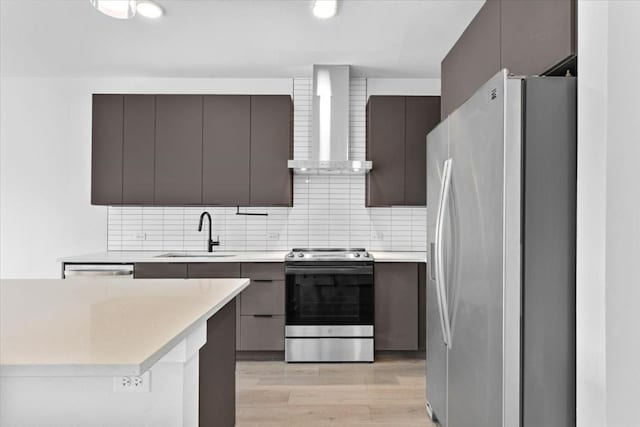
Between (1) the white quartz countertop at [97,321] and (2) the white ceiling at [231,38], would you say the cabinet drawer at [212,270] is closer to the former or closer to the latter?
(1) the white quartz countertop at [97,321]

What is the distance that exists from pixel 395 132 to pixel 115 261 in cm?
253

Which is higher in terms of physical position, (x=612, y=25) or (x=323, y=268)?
(x=612, y=25)

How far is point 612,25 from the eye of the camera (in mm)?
1232

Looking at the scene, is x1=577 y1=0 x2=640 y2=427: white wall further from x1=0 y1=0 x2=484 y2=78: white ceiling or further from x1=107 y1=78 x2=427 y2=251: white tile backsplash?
x1=107 y1=78 x2=427 y2=251: white tile backsplash

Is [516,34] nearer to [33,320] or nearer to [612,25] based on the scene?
[612,25]

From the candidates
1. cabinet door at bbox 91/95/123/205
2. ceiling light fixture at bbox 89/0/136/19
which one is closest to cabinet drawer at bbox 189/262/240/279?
cabinet door at bbox 91/95/123/205

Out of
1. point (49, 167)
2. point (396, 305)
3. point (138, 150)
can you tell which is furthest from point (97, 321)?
point (49, 167)

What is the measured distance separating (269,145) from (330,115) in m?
0.60

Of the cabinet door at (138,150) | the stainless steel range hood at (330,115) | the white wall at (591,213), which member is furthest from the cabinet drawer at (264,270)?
the white wall at (591,213)

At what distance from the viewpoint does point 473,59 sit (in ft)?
8.97

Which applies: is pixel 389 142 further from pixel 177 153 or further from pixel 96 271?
pixel 96 271

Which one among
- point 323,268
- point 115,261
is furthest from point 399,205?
point 115,261

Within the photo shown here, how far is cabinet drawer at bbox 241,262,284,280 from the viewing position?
3.74m

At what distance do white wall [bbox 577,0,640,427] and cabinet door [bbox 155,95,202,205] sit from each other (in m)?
3.21
